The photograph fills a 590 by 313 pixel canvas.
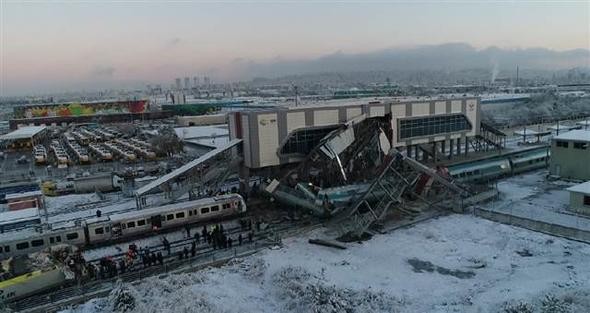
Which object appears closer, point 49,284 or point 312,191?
point 49,284

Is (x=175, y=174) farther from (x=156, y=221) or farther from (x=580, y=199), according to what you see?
(x=580, y=199)

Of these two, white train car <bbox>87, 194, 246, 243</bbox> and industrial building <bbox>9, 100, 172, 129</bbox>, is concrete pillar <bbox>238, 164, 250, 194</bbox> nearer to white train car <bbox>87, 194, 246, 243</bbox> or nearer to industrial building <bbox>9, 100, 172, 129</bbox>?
white train car <bbox>87, 194, 246, 243</bbox>

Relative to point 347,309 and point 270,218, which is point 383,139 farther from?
point 347,309

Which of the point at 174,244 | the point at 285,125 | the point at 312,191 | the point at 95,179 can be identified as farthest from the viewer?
the point at 95,179

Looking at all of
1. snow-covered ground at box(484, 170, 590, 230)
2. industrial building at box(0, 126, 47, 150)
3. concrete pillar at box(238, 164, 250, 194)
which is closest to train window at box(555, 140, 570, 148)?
snow-covered ground at box(484, 170, 590, 230)

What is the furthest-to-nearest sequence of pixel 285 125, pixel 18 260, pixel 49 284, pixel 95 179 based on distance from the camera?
pixel 95 179 → pixel 285 125 → pixel 18 260 → pixel 49 284

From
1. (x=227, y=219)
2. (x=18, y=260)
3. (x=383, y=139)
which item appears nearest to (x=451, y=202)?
(x=383, y=139)

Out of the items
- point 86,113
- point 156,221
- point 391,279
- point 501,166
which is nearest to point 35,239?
point 156,221

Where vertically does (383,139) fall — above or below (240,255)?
above
